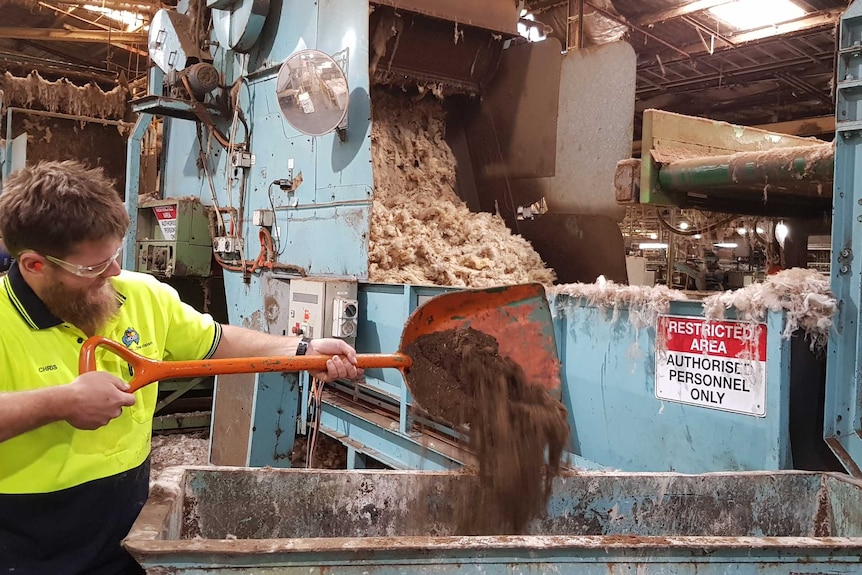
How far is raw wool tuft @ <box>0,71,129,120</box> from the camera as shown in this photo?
19.6ft

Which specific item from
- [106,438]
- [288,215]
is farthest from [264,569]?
[288,215]

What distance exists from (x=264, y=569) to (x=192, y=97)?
3876 mm

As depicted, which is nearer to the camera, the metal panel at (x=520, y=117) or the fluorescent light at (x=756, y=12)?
the metal panel at (x=520, y=117)

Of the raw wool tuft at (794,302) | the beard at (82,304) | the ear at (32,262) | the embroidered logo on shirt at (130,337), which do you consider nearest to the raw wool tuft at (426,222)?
the raw wool tuft at (794,302)

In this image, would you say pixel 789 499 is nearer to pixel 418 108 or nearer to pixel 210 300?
pixel 418 108

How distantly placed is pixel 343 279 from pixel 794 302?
7.23 feet

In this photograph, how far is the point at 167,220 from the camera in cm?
491

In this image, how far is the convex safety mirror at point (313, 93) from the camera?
3.63 metres

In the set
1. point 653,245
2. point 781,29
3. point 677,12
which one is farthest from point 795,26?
point 653,245

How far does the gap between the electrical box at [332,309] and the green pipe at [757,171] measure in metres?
1.66

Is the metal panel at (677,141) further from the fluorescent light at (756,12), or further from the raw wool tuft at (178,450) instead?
the raw wool tuft at (178,450)

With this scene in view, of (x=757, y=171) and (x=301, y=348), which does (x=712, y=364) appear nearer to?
(x=757, y=171)

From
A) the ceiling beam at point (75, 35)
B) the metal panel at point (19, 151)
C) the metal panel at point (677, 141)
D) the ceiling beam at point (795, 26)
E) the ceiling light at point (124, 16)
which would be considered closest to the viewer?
the metal panel at point (677, 141)

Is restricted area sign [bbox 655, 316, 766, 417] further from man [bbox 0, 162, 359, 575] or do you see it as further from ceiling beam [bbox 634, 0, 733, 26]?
ceiling beam [bbox 634, 0, 733, 26]
